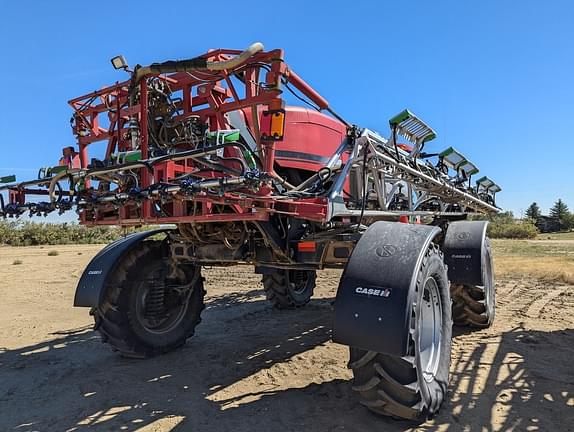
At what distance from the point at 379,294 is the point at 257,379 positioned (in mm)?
1807

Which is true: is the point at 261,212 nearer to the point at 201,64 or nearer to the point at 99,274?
the point at 201,64

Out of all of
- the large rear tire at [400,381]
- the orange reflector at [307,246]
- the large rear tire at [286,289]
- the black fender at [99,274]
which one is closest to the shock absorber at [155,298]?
the black fender at [99,274]

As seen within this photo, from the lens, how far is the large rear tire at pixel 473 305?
5.83 m

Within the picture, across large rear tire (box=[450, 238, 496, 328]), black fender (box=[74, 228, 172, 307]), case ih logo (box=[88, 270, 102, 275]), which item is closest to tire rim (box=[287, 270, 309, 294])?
large rear tire (box=[450, 238, 496, 328])

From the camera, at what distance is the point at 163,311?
5434 millimetres

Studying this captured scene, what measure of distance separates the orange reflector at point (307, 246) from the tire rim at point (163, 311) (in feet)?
5.99

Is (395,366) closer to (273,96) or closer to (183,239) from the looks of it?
(273,96)

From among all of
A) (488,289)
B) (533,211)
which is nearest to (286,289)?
(488,289)

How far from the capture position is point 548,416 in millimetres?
3459

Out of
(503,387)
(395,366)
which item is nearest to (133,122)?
(395,366)

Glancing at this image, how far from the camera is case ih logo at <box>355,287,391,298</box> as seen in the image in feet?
10.4

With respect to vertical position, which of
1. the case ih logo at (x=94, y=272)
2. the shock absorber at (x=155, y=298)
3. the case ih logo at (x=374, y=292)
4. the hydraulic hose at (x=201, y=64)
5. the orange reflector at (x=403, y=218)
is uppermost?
the hydraulic hose at (x=201, y=64)

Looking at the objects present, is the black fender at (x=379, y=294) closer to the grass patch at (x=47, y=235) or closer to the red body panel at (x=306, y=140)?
the red body panel at (x=306, y=140)

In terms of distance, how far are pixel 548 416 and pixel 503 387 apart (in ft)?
1.91
